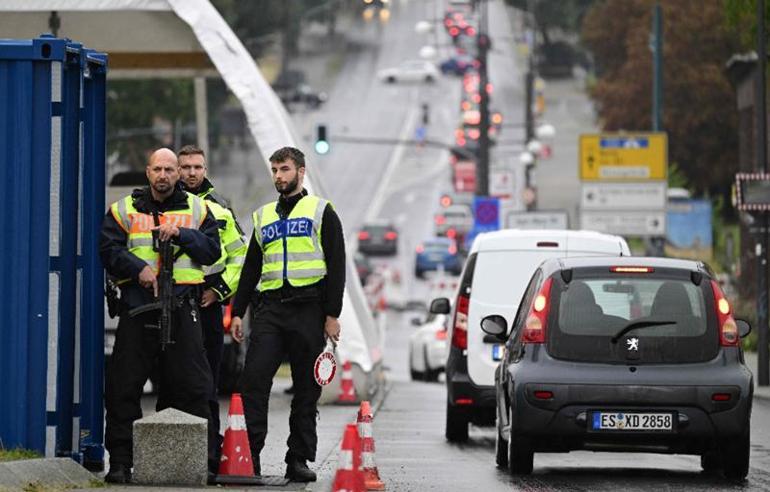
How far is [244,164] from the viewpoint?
320ft

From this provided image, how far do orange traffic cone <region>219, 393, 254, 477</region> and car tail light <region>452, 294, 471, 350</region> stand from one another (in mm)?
6405

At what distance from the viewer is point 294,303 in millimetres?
12492

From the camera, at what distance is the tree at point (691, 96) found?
74.6 metres

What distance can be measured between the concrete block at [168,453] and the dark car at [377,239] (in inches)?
2625

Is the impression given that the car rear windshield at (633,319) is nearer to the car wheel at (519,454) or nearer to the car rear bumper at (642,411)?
the car rear bumper at (642,411)

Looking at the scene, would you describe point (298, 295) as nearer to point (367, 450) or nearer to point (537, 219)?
point (367, 450)

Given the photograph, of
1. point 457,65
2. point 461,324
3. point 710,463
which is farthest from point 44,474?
point 457,65

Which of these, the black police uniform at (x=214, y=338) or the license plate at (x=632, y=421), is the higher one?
the black police uniform at (x=214, y=338)

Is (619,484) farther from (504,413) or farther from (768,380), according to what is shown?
(768,380)

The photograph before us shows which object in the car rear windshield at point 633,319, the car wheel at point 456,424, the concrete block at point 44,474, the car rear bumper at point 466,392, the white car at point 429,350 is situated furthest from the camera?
the white car at point 429,350

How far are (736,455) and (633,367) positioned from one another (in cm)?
86

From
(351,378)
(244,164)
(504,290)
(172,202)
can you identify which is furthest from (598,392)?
(244,164)

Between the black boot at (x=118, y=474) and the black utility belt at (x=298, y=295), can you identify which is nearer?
the black boot at (x=118, y=474)

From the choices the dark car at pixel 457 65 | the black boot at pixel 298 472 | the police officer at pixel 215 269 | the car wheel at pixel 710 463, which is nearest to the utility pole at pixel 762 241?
the car wheel at pixel 710 463
